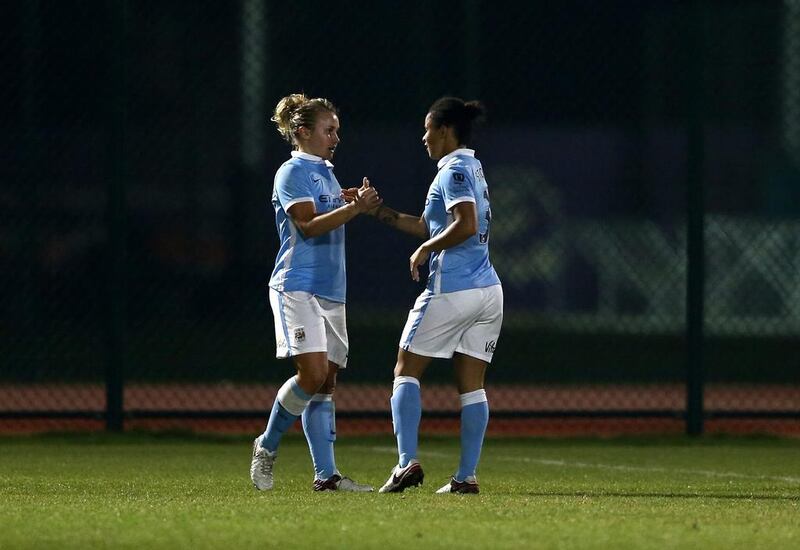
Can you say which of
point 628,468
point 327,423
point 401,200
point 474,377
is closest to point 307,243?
point 327,423

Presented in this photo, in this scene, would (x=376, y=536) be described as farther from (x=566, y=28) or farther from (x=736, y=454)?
(x=566, y=28)

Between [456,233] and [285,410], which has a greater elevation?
[456,233]

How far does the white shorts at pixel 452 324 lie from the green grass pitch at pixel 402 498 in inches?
25.6

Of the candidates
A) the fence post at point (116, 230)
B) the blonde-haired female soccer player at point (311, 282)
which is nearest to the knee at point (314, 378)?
the blonde-haired female soccer player at point (311, 282)

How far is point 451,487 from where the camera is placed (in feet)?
24.5

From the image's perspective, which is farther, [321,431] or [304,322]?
[321,431]

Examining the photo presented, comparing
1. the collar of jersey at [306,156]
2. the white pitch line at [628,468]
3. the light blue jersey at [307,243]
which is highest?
the collar of jersey at [306,156]

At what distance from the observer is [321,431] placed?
7590 mm

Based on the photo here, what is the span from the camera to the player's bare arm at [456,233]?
714 cm

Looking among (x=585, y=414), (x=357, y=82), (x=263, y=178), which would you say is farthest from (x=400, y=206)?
(x=585, y=414)

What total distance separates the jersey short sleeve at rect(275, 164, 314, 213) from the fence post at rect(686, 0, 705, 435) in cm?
429

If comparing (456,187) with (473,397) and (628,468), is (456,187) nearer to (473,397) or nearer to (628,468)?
(473,397)

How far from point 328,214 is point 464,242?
0.62 m

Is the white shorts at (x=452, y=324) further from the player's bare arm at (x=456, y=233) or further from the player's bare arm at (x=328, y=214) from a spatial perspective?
the player's bare arm at (x=328, y=214)
